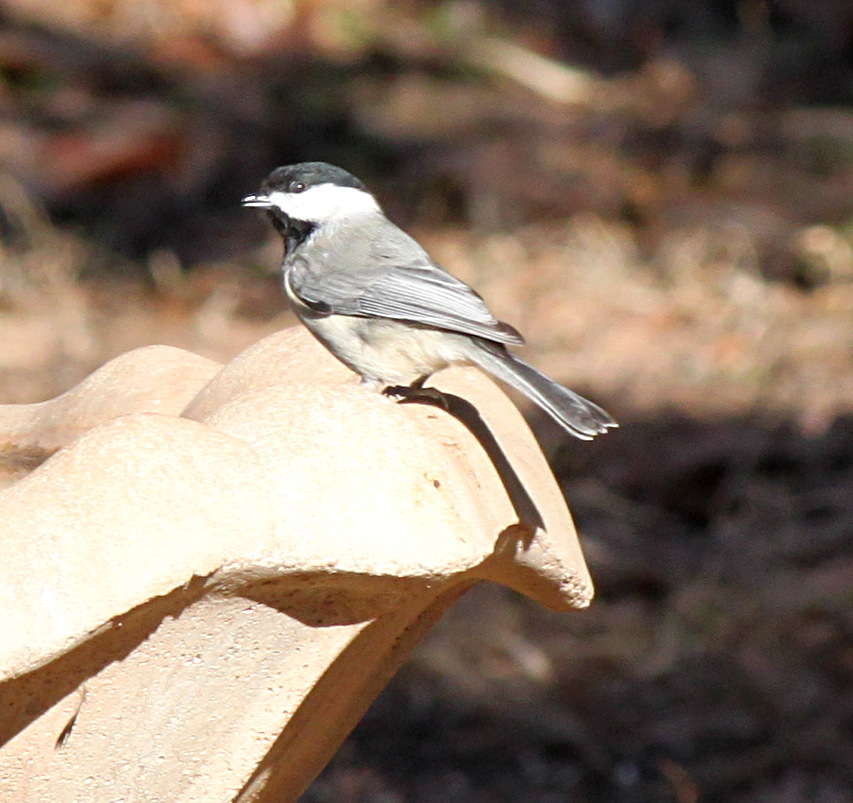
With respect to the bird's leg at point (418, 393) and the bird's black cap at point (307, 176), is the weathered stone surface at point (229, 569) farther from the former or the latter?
the bird's black cap at point (307, 176)

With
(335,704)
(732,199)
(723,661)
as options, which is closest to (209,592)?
(335,704)

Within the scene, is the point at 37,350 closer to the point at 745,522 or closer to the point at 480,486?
the point at 745,522

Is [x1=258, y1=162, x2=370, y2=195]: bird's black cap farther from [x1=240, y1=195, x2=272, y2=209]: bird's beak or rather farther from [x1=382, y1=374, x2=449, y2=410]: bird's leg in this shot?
[x1=382, y1=374, x2=449, y2=410]: bird's leg

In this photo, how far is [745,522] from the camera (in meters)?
4.96

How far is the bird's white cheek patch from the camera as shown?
3369mm

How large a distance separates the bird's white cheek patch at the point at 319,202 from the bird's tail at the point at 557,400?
77 centimetres

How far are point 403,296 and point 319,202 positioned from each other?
0.46m

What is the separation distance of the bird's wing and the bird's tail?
0.07 meters

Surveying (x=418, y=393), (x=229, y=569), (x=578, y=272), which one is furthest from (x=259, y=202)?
(x=578, y=272)

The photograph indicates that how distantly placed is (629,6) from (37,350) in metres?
5.21

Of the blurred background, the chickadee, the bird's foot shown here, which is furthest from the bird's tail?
the blurred background

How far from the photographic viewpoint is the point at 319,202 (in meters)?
3.39

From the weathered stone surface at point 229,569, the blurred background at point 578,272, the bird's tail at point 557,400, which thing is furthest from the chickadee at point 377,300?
the blurred background at point 578,272

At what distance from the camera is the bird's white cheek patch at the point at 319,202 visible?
337 centimetres
